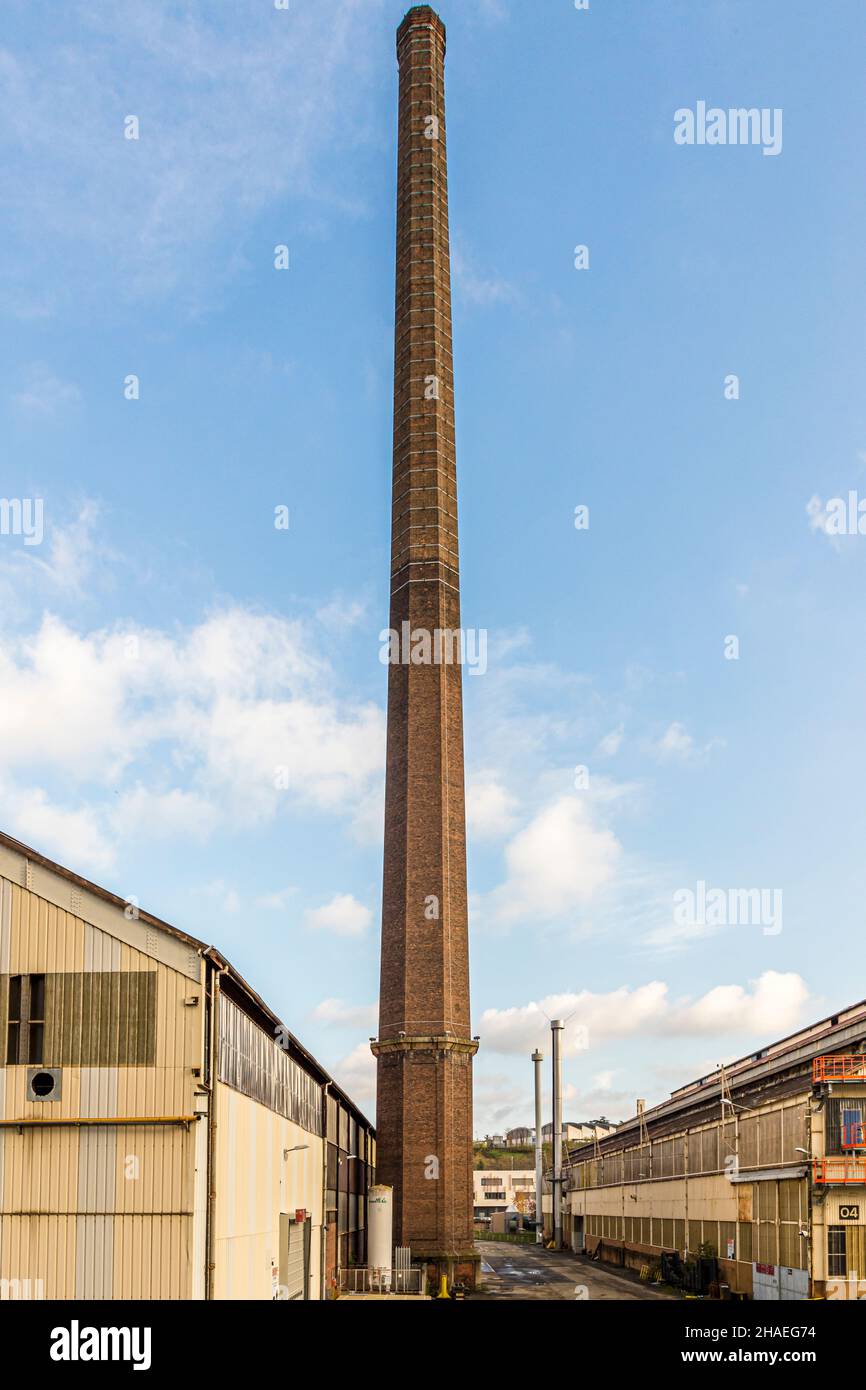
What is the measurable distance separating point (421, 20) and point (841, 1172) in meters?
54.1

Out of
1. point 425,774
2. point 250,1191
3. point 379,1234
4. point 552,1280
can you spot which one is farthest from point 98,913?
point 552,1280

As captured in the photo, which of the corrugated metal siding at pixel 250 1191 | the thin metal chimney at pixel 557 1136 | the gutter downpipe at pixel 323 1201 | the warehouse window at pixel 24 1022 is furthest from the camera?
the thin metal chimney at pixel 557 1136

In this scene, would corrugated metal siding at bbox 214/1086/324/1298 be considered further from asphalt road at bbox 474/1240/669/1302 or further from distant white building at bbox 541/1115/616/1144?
distant white building at bbox 541/1115/616/1144

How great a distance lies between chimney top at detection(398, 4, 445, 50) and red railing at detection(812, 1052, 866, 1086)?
50525 mm

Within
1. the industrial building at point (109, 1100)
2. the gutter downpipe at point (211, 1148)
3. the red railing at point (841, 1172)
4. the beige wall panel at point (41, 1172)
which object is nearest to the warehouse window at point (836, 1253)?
the red railing at point (841, 1172)

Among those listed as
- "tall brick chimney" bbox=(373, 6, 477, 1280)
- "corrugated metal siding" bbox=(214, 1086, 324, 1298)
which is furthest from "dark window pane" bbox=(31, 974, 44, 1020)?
"tall brick chimney" bbox=(373, 6, 477, 1280)

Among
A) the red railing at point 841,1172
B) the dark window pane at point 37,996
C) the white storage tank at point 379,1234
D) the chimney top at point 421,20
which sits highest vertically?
the chimney top at point 421,20

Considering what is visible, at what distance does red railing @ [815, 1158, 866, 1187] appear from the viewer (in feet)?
120

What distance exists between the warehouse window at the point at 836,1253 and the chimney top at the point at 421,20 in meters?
55.0

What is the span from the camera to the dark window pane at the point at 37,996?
25.2m

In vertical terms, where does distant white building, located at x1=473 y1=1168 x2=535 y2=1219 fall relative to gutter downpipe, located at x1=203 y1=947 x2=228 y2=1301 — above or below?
below

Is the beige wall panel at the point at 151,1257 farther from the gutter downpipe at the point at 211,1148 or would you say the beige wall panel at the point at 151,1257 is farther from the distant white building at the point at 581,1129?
the distant white building at the point at 581,1129
